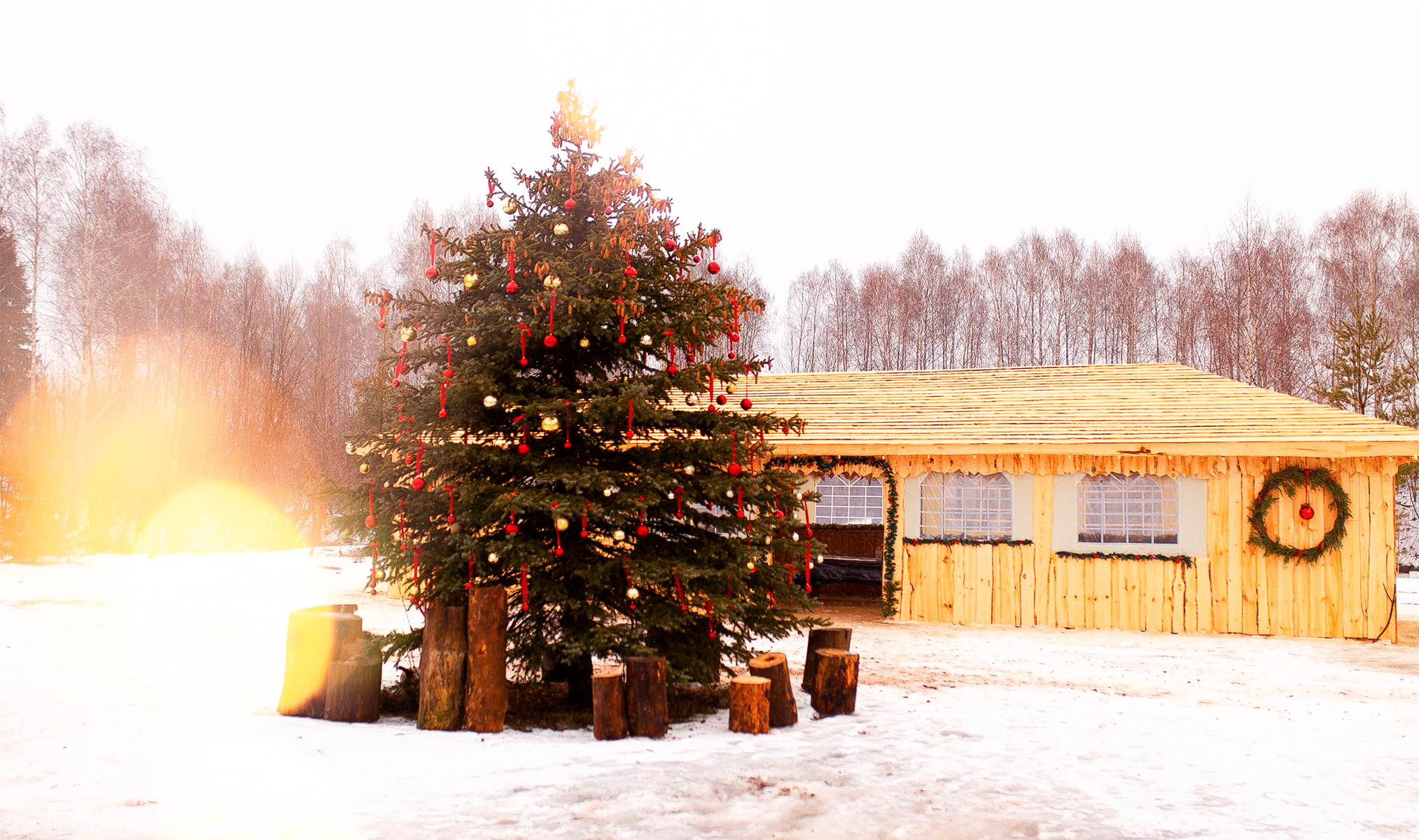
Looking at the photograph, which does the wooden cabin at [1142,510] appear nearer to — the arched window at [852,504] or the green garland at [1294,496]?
the green garland at [1294,496]

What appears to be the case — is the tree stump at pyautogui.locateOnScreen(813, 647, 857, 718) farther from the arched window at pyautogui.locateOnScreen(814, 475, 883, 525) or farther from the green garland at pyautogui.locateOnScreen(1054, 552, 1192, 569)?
the arched window at pyautogui.locateOnScreen(814, 475, 883, 525)

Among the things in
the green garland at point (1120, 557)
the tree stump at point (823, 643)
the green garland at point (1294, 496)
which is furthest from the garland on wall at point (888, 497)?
the tree stump at point (823, 643)

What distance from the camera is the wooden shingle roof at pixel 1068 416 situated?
10797mm

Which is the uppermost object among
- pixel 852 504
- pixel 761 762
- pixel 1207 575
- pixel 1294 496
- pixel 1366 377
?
pixel 1366 377

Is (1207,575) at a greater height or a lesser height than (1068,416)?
lesser

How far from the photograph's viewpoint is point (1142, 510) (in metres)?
12.3

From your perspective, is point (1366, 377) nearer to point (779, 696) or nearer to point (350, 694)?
point (779, 696)

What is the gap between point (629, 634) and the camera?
18.8ft

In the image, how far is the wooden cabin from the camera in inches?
429

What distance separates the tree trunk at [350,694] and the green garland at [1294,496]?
10.9 meters

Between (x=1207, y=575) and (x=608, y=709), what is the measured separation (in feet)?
30.9

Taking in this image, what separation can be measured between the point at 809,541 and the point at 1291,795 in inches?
130

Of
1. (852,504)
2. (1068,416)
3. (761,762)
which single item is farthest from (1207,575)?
(761,762)

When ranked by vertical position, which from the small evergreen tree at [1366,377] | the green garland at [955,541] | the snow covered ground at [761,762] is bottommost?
the snow covered ground at [761,762]
